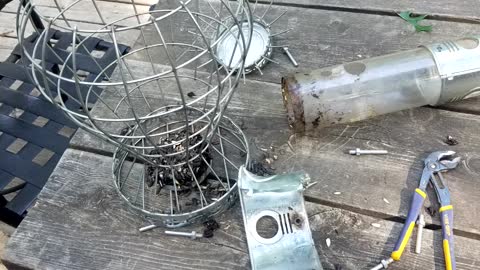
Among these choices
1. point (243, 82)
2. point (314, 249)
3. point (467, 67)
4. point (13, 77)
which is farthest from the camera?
point (13, 77)

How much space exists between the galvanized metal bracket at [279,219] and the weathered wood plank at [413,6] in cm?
42

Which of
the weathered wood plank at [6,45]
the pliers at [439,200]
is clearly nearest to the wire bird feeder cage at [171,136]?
the pliers at [439,200]

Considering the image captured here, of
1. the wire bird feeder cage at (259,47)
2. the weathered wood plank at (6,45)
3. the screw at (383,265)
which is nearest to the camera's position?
the screw at (383,265)

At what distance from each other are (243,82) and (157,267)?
0.35 metres

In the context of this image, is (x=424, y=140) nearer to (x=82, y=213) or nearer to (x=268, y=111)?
(x=268, y=111)

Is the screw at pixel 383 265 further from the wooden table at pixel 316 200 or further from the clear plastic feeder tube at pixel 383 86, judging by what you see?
the clear plastic feeder tube at pixel 383 86

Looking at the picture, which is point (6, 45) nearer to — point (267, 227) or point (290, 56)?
point (290, 56)

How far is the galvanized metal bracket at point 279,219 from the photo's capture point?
0.58 metres

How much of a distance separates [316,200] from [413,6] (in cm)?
48

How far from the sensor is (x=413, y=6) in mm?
885

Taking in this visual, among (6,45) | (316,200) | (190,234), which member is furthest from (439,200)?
(6,45)

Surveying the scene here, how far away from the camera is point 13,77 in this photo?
42.6 inches

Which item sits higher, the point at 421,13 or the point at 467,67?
the point at 421,13

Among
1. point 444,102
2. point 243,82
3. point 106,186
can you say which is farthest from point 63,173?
point 444,102
